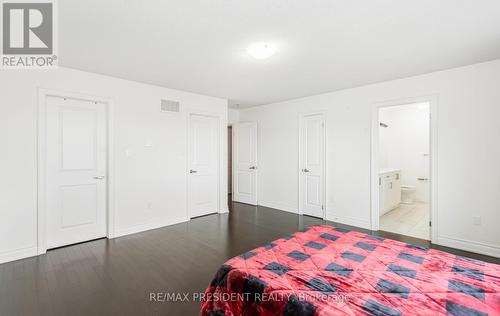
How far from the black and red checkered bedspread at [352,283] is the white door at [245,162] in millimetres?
4149

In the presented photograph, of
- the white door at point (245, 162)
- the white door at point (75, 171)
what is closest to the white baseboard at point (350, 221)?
the white door at point (245, 162)

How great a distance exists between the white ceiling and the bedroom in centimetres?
2

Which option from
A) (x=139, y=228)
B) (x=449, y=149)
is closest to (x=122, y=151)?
(x=139, y=228)

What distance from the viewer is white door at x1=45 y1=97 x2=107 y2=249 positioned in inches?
129

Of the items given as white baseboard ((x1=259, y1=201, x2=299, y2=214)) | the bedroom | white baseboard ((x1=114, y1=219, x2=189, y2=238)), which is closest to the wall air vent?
the bedroom

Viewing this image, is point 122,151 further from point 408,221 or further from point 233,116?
point 408,221

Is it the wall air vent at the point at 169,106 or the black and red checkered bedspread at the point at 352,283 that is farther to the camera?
the wall air vent at the point at 169,106

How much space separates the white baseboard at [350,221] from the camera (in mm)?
4207

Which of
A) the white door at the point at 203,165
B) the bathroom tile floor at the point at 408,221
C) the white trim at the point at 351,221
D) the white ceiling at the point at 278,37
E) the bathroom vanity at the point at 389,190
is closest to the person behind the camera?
the white ceiling at the point at 278,37

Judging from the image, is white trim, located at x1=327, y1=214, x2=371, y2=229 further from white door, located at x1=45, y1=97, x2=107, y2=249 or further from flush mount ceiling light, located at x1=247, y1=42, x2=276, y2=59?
white door, located at x1=45, y1=97, x2=107, y2=249

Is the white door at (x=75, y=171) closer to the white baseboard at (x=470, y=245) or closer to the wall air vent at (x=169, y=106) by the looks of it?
the wall air vent at (x=169, y=106)

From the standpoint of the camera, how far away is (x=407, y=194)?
6148 millimetres

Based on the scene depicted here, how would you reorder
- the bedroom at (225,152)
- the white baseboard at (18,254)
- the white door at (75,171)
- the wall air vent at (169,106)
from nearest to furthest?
1. the bedroom at (225,152)
2. the white baseboard at (18,254)
3. the white door at (75,171)
4. the wall air vent at (169,106)

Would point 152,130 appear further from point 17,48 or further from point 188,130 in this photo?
point 17,48
